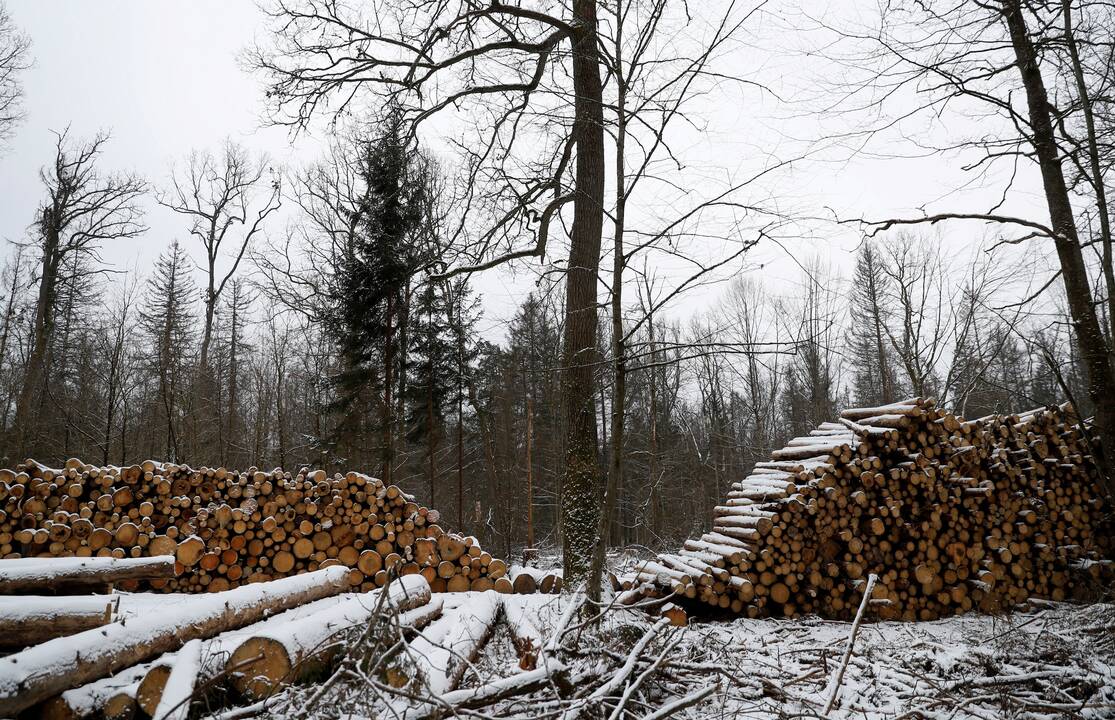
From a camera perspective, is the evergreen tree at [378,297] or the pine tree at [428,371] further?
the pine tree at [428,371]

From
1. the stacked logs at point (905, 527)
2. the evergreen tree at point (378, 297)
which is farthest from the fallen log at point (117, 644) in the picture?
the evergreen tree at point (378, 297)

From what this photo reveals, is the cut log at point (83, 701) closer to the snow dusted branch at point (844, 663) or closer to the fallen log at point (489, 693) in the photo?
the fallen log at point (489, 693)

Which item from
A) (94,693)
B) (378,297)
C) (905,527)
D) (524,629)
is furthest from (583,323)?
(378,297)

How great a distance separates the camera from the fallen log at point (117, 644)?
264 cm

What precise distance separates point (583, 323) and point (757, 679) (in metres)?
3.75

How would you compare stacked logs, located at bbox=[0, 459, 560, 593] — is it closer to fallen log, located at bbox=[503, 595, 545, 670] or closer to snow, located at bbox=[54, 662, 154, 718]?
fallen log, located at bbox=[503, 595, 545, 670]

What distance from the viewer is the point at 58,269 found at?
17.3 m

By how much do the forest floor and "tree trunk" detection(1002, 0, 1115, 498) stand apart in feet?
8.06

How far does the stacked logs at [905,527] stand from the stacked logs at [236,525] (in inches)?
96.7

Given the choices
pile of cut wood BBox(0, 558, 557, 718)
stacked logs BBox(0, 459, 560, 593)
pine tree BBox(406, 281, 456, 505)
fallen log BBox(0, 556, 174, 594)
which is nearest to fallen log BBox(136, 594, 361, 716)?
pile of cut wood BBox(0, 558, 557, 718)

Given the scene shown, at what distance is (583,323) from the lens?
608 cm

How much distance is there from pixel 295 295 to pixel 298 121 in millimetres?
9830

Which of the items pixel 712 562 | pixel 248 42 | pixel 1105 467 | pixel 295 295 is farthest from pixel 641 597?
pixel 295 295

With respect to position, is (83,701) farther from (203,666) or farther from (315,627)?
(315,627)
